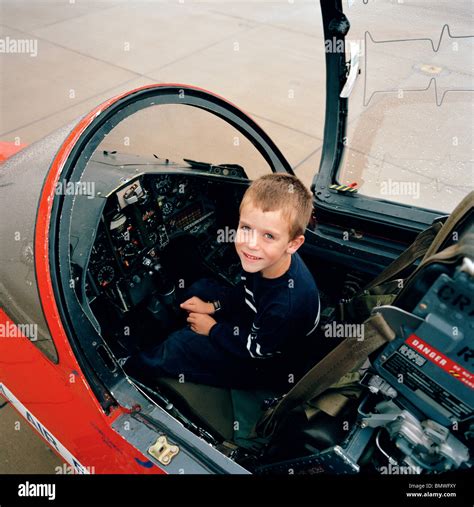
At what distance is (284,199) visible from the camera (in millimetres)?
1672

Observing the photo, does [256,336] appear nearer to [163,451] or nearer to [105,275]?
[163,451]

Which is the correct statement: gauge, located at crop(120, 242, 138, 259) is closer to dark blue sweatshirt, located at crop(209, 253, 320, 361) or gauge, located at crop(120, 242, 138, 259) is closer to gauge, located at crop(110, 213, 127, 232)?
gauge, located at crop(110, 213, 127, 232)

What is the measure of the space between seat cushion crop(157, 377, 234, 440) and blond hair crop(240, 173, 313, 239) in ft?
2.54

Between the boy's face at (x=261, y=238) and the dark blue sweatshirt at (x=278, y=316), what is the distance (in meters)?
0.12

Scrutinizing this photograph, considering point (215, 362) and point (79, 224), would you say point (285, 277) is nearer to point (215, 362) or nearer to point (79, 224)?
point (215, 362)

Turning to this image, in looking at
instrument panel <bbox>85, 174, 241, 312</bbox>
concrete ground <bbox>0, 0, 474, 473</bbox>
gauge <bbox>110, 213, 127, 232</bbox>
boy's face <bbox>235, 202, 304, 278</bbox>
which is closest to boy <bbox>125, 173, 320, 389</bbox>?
boy's face <bbox>235, 202, 304, 278</bbox>

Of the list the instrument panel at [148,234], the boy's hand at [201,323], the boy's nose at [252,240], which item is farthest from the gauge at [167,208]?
the boy's nose at [252,240]

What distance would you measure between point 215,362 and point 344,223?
46.7 inches

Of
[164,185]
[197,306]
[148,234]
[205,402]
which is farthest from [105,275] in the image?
[205,402]

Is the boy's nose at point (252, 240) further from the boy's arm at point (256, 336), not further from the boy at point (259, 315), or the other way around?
the boy's arm at point (256, 336)

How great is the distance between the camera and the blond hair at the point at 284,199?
1.66 m

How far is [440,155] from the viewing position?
3457 mm

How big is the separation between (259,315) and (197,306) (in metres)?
0.49

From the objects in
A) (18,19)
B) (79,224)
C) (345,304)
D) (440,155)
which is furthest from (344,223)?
(18,19)
